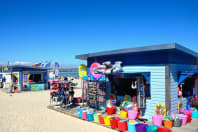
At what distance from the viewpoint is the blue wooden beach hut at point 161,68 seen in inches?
290

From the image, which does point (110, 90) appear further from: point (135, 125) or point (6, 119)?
point (6, 119)

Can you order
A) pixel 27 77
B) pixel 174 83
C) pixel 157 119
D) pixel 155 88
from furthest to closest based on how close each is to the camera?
pixel 27 77, pixel 174 83, pixel 155 88, pixel 157 119

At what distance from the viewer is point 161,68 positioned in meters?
7.57

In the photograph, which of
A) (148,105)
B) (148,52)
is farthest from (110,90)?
(148,52)

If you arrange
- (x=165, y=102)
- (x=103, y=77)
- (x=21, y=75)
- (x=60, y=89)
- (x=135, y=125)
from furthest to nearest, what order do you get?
(x=21, y=75) < (x=60, y=89) < (x=103, y=77) < (x=165, y=102) < (x=135, y=125)

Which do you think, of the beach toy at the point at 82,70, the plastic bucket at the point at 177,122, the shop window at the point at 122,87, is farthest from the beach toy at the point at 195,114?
the beach toy at the point at 82,70

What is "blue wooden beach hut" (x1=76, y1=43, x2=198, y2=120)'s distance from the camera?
7.38 metres

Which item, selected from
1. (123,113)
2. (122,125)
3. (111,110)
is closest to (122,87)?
(111,110)

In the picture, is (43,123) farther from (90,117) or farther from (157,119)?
(157,119)

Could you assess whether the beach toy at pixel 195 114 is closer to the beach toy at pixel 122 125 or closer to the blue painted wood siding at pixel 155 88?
the blue painted wood siding at pixel 155 88

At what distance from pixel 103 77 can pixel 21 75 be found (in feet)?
50.0

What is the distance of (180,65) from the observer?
27.6ft

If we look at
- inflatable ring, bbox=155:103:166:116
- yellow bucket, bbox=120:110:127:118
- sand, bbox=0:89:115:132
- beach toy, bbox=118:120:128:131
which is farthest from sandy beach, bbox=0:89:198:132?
yellow bucket, bbox=120:110:127:118

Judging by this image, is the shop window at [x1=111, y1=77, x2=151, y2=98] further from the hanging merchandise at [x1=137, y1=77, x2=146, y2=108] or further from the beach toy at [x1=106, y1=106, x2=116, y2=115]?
the hanging merchandise at [x1=137, y1=77, x2=146, y2=108]
